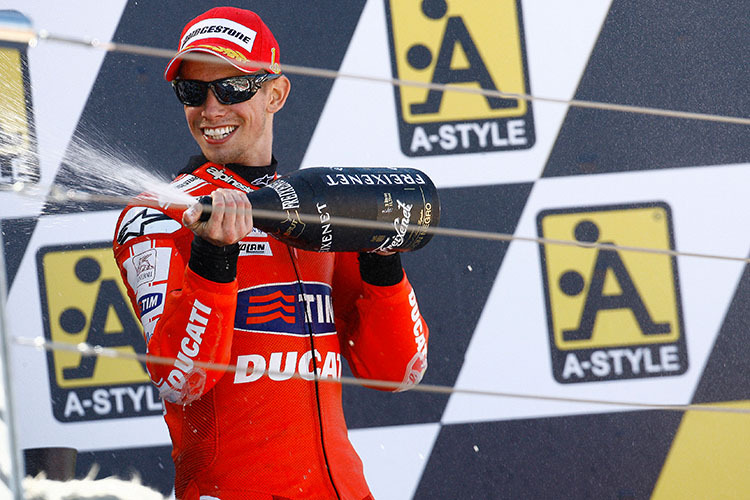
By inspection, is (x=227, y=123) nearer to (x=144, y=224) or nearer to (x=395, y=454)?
(x=144, y=224)

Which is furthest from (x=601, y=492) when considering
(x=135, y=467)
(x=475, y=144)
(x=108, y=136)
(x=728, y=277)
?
(x=108, y=136)

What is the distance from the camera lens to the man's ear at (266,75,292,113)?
5.57ft

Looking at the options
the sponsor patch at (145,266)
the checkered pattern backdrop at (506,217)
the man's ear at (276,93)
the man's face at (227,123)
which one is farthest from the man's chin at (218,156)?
Result: the checkered pattern backdrop at (506,217)

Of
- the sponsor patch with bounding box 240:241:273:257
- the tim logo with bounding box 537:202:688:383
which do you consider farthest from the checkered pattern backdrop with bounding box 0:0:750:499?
the sponsor patch with bounding box 240:241:273:257

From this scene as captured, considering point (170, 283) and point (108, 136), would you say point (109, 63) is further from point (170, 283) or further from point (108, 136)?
point (170, 283)

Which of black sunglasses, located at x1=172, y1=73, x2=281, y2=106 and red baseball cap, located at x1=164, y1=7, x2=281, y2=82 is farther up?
red baseball cap, located at x1=164, y1=7, x2=281, y2=82

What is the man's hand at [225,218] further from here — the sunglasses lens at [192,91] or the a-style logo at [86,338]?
the a-style logo at [86,338]

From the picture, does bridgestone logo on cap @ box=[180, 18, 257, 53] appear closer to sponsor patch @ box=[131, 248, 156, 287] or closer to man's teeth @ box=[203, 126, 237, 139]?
man's teeth @ box=[203, 126, 237, 139]

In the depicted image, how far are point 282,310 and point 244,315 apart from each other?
0.06 meters

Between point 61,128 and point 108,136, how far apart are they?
0.10m

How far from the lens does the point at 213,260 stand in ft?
4.39

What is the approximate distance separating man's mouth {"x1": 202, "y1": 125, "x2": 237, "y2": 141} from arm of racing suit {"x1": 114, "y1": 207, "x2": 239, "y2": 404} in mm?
177

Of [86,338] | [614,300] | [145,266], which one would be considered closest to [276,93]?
[145,266]

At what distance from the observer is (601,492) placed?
7.47 feet
